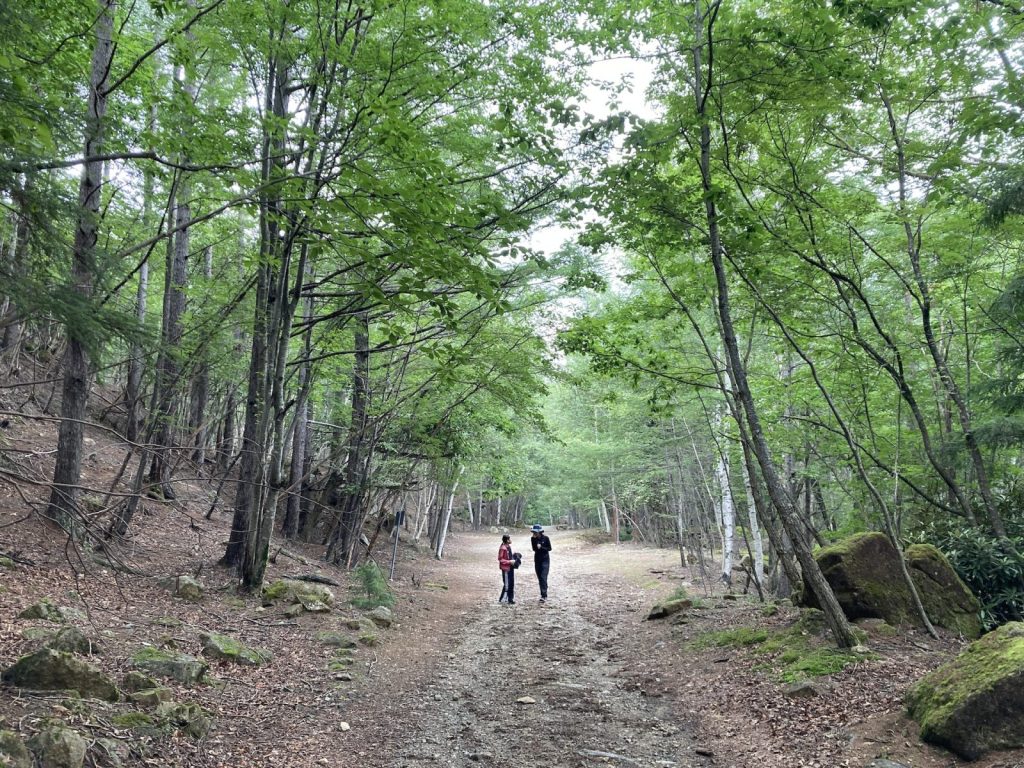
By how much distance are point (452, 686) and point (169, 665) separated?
10.4ft

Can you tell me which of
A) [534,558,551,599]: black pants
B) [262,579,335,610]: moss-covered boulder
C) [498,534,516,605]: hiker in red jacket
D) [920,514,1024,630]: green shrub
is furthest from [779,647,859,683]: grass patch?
[534,558,551,599]: black pants

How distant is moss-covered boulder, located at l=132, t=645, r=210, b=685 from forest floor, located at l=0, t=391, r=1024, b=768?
0.44ft

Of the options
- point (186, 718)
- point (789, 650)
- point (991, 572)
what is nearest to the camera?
point (186, 718)

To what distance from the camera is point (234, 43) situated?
8.67m

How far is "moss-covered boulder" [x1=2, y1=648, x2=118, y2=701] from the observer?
4.25m

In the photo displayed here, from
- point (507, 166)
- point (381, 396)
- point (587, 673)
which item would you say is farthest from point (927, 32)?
point (381, 396)

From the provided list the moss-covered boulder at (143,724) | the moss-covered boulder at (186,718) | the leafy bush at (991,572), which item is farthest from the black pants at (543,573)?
the moss-covered boulder at (143,724)

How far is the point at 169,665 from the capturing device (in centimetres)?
547

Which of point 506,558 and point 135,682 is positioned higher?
point 135,682

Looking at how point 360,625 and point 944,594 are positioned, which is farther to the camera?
point 360,625

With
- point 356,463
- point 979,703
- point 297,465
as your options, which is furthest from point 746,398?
point 297,465

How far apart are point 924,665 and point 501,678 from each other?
15.5 feet

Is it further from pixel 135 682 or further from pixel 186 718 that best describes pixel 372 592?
pixel 186 718

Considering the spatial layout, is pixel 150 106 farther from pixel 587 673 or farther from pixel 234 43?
pixel 587 673
